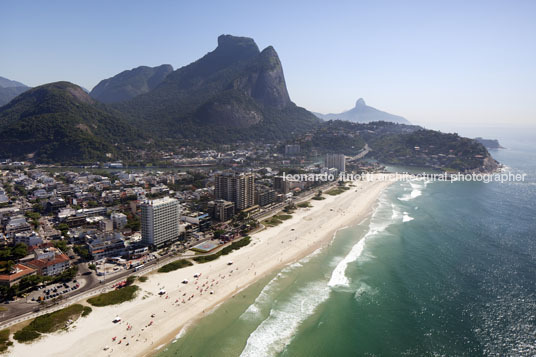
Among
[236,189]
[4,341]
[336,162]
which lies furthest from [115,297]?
[336,162]

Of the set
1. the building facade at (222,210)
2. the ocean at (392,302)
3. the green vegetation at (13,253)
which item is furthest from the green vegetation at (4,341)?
the building facade at (222,210)

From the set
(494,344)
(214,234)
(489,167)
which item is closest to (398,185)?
(489,167)

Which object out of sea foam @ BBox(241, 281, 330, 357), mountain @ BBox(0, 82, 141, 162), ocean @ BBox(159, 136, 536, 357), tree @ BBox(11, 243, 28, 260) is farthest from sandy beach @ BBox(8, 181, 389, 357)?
mountain @ BBox(0, 82, 141, 162)

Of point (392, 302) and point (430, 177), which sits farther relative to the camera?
point (430, 177)

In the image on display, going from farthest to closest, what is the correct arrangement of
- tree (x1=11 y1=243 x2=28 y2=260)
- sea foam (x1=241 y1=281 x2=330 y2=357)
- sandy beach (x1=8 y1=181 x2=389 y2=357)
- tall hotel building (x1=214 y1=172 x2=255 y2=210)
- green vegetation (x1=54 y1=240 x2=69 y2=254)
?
tall hotel building (x1=214 y1=172 x2=255 y2=210)
green vegetation (x1=54 y1=240 x2=69 y2=254)
tree (x1=11 y1=243 x2=28 y2=260)
sea foam (x1=241 y1=281 x2=330 y2=357)
sandy beach (x1=8 y1=181 x2=389 y2=357)

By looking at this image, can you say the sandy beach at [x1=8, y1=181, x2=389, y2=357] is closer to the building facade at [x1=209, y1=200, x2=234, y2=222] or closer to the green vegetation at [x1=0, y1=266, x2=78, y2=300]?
the building facade at [x1=209, y1=200, x2=234, y2=222]

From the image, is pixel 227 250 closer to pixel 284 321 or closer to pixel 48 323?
pixel 284 321
